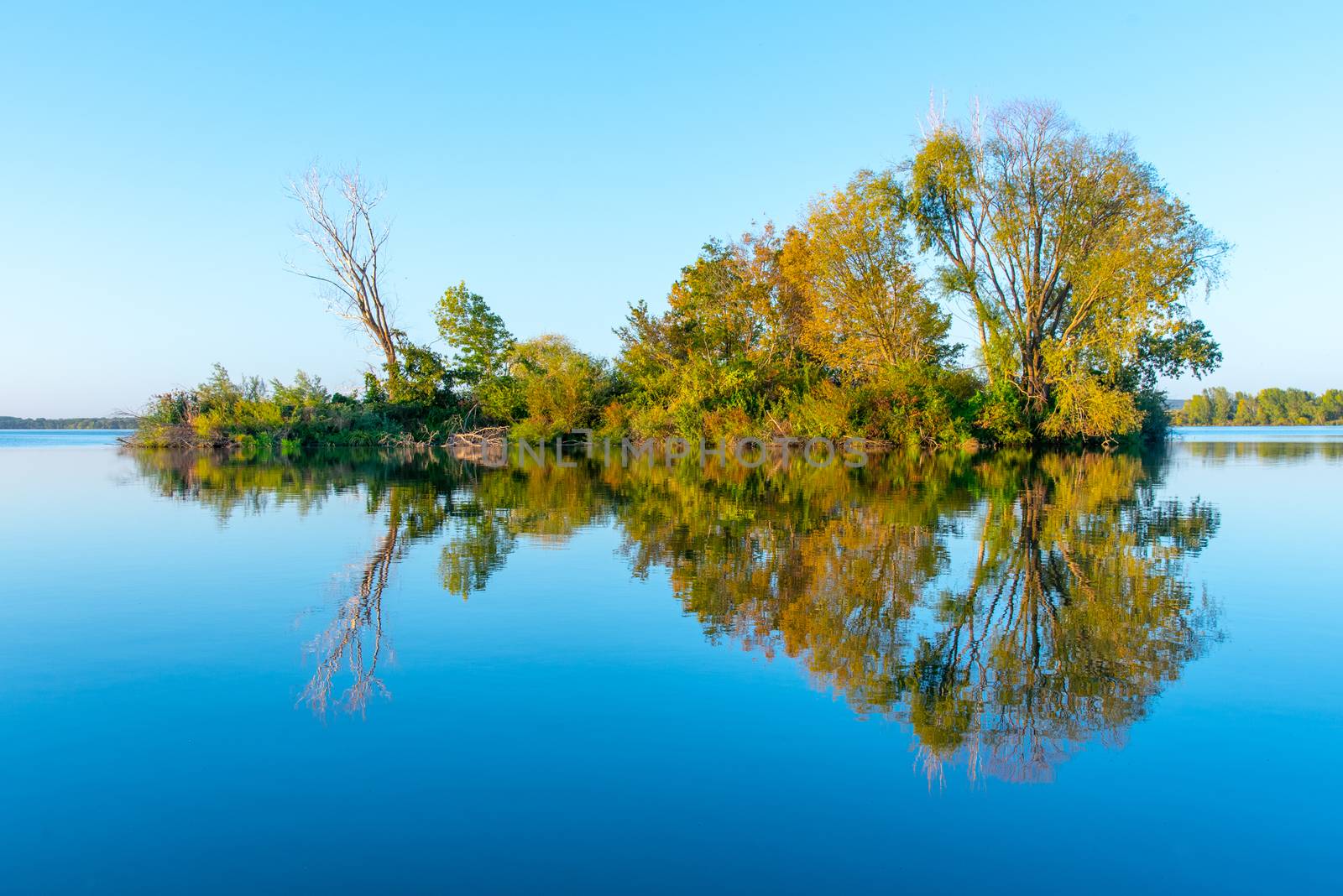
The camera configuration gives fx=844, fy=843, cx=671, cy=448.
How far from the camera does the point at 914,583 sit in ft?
21.3

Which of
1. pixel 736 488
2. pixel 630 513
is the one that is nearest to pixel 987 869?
pixel 630 513

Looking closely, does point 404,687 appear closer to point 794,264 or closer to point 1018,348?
point 1018,348

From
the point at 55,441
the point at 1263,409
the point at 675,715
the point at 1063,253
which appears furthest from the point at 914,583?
the point at 1263,409

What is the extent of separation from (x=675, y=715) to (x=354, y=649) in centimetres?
213

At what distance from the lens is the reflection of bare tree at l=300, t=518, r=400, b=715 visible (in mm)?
4184

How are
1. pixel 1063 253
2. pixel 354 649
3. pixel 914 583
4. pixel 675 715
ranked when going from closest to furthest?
pixel 675 715, pixel 354 649, pixel 914 583, pixel 1063 253

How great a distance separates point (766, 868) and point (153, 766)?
2.48 meters

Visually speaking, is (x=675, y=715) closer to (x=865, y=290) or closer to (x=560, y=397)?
(x=865, y=290)

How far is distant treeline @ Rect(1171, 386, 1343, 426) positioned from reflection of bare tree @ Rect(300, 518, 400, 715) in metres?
93.1

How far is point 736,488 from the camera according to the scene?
15.0m

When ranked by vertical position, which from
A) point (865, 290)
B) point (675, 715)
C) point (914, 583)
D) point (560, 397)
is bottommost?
point (675, 715)

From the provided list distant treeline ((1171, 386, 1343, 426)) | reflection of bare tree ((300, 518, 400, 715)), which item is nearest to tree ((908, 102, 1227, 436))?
reflection of bare tree ((300, 518, 400, 715))

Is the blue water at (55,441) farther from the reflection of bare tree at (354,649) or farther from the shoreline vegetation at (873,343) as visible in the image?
the reflection of bare tree at (354,649)

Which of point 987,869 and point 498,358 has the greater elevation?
point 498,358
